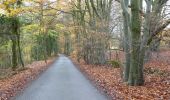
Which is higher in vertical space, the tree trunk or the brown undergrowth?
the tree trunk

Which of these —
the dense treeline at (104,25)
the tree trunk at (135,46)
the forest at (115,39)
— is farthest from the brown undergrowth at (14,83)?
the tree trunk at (135,46)

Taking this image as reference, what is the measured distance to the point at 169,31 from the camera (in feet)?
61.9

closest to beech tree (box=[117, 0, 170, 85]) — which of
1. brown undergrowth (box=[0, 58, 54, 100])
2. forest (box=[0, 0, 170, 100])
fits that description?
forest (box=[0, 0, 170, 100])

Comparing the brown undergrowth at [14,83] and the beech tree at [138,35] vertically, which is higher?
the beech tree at [138,35]

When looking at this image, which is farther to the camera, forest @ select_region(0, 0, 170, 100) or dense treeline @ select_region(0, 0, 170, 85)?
dense treeline @ select_region(0, 0, 170, 85)

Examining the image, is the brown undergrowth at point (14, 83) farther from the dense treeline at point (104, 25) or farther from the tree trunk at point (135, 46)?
the tree trunk at point (135, 46)

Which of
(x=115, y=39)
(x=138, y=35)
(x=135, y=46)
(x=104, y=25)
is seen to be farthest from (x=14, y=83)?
(x=115, y=39)

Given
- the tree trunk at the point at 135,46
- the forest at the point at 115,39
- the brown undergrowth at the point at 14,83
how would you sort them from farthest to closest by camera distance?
1. the tree trunk at the point at 135,46
2. the forest at the point at 115,39
3. the brown undergrowth at the point at 14,83

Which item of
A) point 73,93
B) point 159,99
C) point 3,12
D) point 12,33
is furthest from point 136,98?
point 12,33

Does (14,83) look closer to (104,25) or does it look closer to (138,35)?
(138,35)

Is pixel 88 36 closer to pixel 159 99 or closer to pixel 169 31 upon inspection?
pixel 169 31

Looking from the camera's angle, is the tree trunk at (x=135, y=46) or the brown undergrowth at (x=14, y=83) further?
the tree trunk at (x=135, y=46)

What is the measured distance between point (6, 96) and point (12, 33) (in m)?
18.3

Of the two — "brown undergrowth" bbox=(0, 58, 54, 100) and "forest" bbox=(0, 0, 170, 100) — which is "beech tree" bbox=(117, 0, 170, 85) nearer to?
"forest" bbox=(0, 0, 170, 100)
